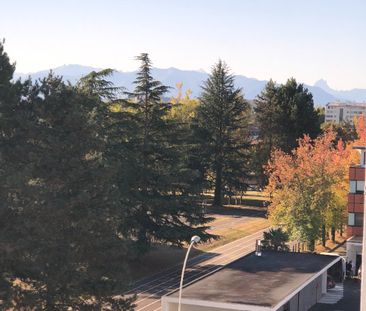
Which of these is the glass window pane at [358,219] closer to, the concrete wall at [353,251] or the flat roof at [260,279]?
the concrete wall at [353,251]

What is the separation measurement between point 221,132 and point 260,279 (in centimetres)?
5453

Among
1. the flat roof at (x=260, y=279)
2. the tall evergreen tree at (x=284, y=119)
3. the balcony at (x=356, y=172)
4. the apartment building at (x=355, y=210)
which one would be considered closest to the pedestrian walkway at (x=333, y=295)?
the flat roof at (x=260, y=279)

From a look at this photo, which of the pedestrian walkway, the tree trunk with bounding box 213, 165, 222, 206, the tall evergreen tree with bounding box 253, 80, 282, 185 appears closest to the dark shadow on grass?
the tree trunk with bounding box 213, 165, 222, 206

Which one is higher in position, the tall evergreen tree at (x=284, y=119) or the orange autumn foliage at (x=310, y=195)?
the tall evergreen tree at (x=284, y=119)

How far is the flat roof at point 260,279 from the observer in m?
32.4

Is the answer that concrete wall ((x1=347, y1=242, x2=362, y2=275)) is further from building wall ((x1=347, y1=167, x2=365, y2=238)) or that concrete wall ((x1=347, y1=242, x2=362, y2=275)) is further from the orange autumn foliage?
the orange autumn foliage

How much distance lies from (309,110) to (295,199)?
4143cm

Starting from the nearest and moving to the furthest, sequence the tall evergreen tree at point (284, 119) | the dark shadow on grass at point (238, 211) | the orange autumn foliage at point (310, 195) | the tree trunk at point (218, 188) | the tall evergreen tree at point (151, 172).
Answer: the tall evergreen tree at point (151, 172), the orange autumn foliage at point (310, 195), the dark shadow on grass at point (238, 211), the tree trunk at point (218, 188), the tall evergreen tree at point (284, 119)

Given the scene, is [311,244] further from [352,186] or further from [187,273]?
[187,273]

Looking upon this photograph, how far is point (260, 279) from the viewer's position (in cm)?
3753

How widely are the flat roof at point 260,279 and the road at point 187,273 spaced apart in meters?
3.02

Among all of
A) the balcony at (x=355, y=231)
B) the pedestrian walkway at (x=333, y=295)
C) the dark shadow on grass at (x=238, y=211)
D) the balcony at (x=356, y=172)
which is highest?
the balcony at (x=356, y=172)

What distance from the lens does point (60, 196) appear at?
2939 centimetres

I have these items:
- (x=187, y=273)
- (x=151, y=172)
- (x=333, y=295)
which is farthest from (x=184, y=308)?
(x=151, y=172)
